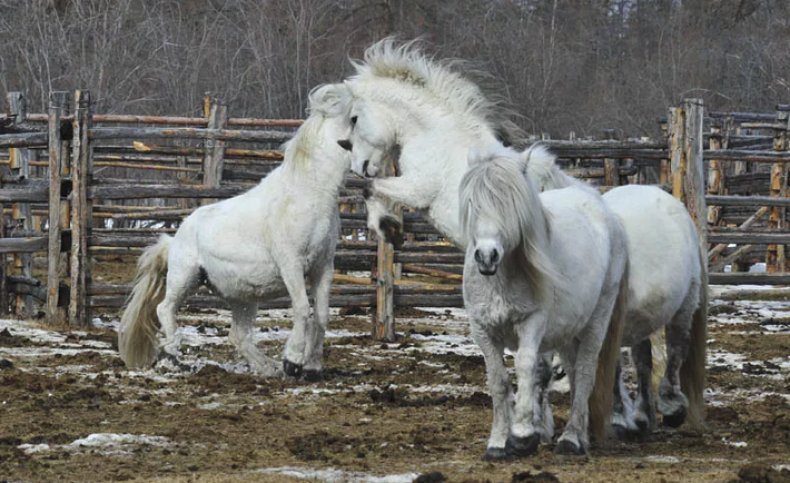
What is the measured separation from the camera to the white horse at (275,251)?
1012 cm

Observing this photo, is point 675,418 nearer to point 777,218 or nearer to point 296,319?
point 296,319

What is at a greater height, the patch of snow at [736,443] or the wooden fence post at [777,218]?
the wooden fence post at [777,218]

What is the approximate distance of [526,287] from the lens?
6609 millimetres

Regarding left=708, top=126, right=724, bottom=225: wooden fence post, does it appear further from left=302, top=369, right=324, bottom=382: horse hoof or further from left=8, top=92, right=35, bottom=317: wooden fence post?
left=302, top=369, right=324, bottom=382: horse hoof

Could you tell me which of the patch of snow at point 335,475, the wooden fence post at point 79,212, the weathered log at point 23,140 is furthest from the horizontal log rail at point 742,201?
the patch of snow at point 335,475

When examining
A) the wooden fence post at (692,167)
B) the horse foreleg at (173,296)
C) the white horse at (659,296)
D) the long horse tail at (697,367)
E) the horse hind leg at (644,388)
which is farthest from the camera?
the wooden fence post at (692,167)

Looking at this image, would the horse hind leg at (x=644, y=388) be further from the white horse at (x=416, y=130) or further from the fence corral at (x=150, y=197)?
the fence corral at (x=150, y=197)

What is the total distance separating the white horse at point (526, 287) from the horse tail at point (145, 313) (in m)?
4.36

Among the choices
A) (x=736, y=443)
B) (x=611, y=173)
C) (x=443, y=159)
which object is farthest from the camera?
(x=611, y=173)

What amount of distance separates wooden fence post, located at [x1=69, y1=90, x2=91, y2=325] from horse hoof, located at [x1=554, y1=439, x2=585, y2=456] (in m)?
7.33

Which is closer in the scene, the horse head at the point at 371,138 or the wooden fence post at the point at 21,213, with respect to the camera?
the horse head at the point at 371,138

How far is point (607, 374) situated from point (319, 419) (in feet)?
6.20

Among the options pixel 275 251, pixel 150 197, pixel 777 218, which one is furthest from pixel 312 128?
pixel 777 218

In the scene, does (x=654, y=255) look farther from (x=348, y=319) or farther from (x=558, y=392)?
(x=348, y=319)
